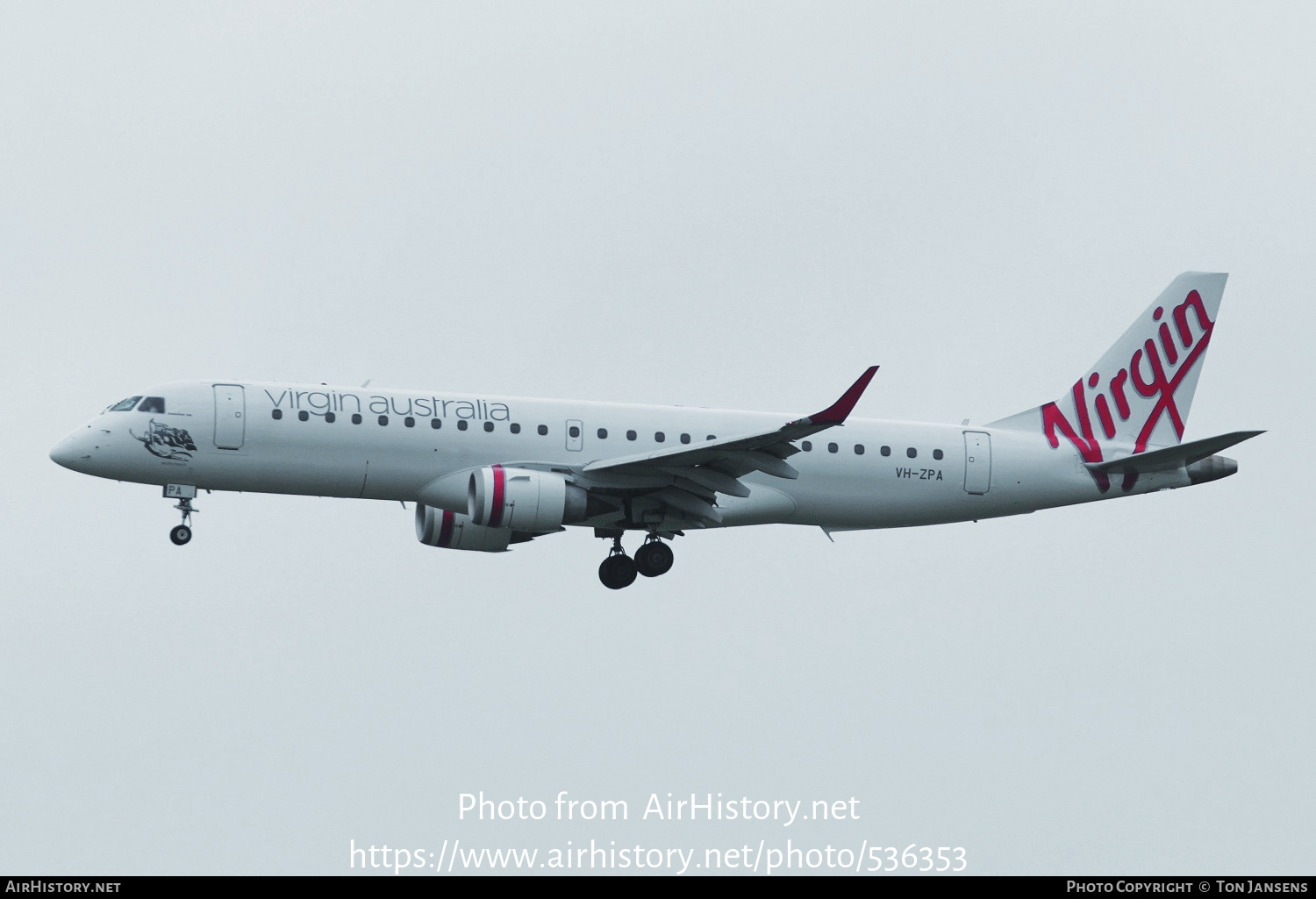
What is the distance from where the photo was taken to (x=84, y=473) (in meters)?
36.8

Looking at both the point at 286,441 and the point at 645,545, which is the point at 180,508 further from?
the point at 645,545

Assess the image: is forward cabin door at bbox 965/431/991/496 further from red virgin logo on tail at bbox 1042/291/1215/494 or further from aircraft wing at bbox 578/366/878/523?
aircraft wing at bbox 578/366/878/523

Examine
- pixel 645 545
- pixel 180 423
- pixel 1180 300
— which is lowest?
pixel 645 545

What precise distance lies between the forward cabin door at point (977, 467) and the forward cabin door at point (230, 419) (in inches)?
633

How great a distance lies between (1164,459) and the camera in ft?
133

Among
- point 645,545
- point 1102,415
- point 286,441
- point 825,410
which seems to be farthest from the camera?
point 1102,415

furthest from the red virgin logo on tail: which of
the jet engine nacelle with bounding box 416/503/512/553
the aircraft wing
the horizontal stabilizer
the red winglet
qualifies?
the jet engine nacelle with bounding box 416/503/512/553

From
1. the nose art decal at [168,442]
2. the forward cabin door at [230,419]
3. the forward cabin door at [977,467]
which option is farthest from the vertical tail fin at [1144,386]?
the nose art decal at [168,442]

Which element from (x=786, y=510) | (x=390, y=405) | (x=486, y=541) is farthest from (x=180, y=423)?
(x=786, y=510)

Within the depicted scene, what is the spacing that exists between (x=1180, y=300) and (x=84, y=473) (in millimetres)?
→ 26261

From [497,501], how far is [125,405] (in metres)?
7.95

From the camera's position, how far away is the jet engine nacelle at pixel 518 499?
36.3m

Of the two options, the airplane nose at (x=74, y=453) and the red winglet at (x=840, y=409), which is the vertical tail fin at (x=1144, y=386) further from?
the airplane nose at (x=74, y=453)

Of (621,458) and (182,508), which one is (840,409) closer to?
(621,458)
